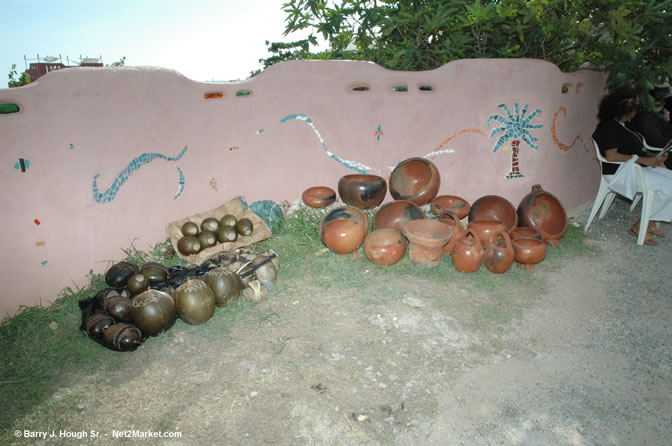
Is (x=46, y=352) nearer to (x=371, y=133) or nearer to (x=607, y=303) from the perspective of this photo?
(x=371, y=133)

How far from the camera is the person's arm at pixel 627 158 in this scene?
14.3 feet

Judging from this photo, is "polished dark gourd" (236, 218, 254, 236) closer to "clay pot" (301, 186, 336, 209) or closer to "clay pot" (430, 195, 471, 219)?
"clay pot" (301, 186, 336, 209)

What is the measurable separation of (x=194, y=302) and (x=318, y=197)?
1.91 meters

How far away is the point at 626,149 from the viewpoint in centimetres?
448

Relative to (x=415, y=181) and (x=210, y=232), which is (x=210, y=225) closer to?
(x=210, y=232)

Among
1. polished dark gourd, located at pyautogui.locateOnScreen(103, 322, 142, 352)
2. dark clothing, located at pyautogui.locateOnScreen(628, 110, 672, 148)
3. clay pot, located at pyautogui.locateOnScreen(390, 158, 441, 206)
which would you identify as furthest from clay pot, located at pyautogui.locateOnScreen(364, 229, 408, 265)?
dark clothing, located at pyautogui.locateOnScreen(628, 110, 672, 148)

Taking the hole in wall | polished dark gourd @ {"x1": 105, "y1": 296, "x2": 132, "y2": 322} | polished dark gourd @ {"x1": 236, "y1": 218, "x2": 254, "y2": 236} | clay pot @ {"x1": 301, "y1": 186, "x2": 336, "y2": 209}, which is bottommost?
polished dark gourd @ {"x1": 105, "y1": 296, "x2": 132, "y2": 322}

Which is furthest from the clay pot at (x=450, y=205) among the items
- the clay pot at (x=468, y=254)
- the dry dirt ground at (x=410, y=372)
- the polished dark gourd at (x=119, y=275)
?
the polished dark gourd at (x=119, y=275)

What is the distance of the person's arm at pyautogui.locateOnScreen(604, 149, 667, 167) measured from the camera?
4.37 metres

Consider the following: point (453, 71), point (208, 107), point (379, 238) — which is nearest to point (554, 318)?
point (379, 238)

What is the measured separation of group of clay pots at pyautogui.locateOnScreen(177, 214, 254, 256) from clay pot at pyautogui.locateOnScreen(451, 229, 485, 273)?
2.04 meters

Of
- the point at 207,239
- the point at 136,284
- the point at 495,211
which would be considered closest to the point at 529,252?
the point at 495,211

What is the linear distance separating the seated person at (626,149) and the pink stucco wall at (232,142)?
1.65ft

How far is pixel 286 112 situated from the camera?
4465 millimetres
